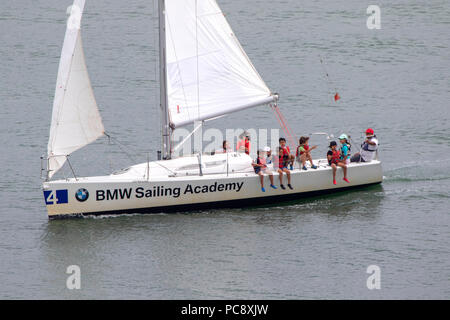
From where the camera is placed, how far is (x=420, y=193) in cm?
3384

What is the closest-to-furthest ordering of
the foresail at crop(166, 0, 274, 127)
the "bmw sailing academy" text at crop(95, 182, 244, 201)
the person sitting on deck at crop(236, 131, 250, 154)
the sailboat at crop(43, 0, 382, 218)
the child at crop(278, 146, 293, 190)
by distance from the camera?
the sailboat at crop(43, 0, 382, 218) < the "bmw sailing academy" text at crop(95, 182, 244, 201) < the foresail at crop(166, 0, 274, 127) < the child at crop(278, 146, 293, 190) < the person sitting on deck at crop(236, 131, 250, 154)

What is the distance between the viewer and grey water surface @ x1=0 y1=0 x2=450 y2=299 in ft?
88.3

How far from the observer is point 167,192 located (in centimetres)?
3120

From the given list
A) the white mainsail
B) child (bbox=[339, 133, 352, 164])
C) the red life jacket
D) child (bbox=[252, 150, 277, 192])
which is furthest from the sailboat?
child (bbox=[339, 133, 352, 164])

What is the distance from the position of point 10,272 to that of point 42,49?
2742 centimetres

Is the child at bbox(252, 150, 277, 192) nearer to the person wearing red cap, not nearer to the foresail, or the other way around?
the foresail

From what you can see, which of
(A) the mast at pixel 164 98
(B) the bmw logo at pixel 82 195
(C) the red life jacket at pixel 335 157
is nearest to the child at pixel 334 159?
(C) the red life jacket at pixel 335 157

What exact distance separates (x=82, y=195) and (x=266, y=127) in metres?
13.3

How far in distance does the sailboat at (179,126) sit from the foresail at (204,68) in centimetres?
3

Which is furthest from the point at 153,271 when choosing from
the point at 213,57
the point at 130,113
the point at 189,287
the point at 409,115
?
the point at 409,115

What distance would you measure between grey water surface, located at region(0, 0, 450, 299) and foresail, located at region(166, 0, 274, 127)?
12.0 feet

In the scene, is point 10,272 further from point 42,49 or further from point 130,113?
point 42,49

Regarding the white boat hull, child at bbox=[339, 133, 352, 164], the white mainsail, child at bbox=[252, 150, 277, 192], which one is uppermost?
the white mainsail

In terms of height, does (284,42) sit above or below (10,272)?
above
